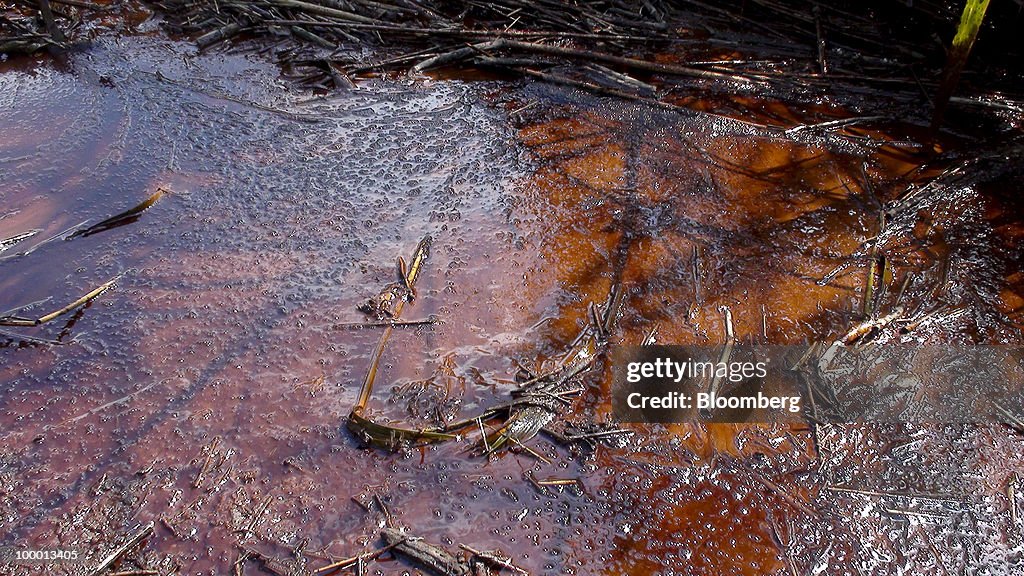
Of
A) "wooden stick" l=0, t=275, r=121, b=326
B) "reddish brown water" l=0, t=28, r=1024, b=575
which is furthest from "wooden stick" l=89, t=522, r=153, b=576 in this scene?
"wooden stick" l=0, t=275, r=121, b=326

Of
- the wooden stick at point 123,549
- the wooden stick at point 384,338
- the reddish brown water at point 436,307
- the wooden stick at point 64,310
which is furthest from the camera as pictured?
the wooden stick at point 64,310

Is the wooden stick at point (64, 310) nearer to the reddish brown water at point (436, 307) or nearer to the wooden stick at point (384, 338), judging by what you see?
the reddish brown water at point (436, 307)

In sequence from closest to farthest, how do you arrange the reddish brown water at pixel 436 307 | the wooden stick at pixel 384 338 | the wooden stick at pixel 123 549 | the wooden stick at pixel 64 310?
the wooden stick at pixel 123 549 → the reddish brown water at pixel 436 307 → the wooden stick at pixel 384 338 → the wooden stick at pixel 64 310

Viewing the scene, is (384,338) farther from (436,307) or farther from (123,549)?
(123,549)

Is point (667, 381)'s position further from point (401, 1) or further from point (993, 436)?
point (401, 1)

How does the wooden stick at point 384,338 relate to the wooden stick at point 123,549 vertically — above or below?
above

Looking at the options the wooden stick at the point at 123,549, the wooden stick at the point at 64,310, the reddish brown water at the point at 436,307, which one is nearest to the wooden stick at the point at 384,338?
the reddish brown water at the point at 436,307

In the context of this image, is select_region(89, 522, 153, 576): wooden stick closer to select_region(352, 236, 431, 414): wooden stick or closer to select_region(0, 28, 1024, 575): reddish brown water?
select_region(0, 28, 1024, 575): reddish brown water

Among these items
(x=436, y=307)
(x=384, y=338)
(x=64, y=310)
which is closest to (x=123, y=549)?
(x=384, y=338)

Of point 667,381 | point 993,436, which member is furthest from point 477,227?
point 993,436
